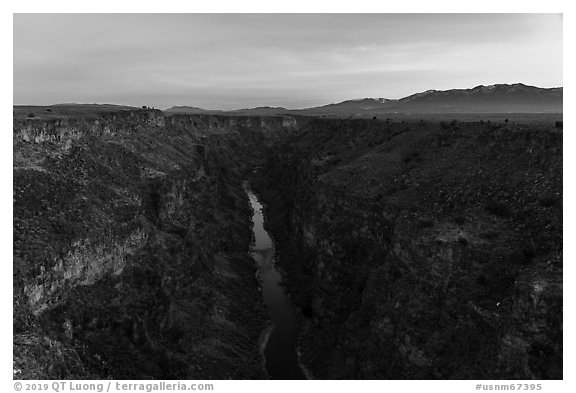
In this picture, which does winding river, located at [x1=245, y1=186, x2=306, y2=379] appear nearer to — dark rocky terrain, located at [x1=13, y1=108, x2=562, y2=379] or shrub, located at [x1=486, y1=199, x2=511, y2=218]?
dark rocky terrain, located at [x1=13, y1=108, x2=562, y2=379]

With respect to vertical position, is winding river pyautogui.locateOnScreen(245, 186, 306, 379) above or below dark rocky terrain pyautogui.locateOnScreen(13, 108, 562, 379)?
below

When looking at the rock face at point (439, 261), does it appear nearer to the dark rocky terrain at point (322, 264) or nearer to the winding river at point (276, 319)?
the dark rocky terrain at point (322, 264)

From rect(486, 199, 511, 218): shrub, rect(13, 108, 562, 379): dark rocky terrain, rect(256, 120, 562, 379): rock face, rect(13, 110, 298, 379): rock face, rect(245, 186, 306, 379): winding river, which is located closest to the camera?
rect(256, 120, 562, 379): rock face

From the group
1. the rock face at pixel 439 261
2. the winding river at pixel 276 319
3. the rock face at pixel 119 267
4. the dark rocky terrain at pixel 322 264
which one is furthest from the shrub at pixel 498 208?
the rock face at pixel 119 267

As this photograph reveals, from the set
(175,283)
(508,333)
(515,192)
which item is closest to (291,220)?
(175,283)

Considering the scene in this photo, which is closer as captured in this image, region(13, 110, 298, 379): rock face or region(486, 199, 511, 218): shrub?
region(13, 110, 298, 379): rock face

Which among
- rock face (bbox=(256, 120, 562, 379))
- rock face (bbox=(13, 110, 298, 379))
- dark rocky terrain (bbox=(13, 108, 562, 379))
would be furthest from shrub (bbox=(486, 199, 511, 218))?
rock face (bbox=(13, 110, 298, 379))

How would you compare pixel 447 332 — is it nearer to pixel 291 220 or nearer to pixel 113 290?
pixel 113 290

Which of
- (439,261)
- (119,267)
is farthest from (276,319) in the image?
(439,261)
